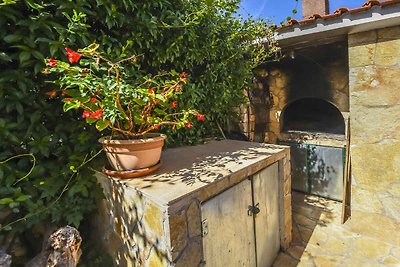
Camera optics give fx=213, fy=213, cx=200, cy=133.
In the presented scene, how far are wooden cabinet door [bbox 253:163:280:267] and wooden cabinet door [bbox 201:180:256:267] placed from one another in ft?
0.48

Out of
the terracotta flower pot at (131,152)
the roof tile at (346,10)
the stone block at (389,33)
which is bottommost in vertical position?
the terracotta flower pot at (131,152)

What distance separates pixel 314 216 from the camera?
3838mm

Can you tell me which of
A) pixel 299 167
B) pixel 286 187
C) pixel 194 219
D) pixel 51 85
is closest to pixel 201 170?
pixel 194 219

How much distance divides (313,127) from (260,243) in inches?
131

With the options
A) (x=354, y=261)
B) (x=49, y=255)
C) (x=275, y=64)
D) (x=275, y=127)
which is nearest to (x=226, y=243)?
(x=49, y=255)

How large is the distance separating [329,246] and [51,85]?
3903 millimetres

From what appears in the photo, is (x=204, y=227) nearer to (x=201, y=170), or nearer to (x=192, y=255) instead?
(x=192, y=255)

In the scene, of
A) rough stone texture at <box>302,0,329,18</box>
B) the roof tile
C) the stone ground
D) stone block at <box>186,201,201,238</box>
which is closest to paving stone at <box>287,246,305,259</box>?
the stone ground

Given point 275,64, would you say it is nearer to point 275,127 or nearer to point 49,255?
point 275,127

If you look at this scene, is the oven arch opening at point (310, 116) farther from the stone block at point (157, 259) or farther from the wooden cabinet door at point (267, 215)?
the stone block at point (157, 259)

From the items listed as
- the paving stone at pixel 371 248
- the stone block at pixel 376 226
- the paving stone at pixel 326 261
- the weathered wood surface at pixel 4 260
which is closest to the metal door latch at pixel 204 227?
the weathered wood surface at pixel 4 260

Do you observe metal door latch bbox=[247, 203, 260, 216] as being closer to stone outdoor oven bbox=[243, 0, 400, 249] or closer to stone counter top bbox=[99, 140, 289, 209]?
stone counter top bbox=[99, 140, 289, 209]

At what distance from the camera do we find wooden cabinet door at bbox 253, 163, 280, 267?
2.29m

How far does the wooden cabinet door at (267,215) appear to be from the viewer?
2.29 m
